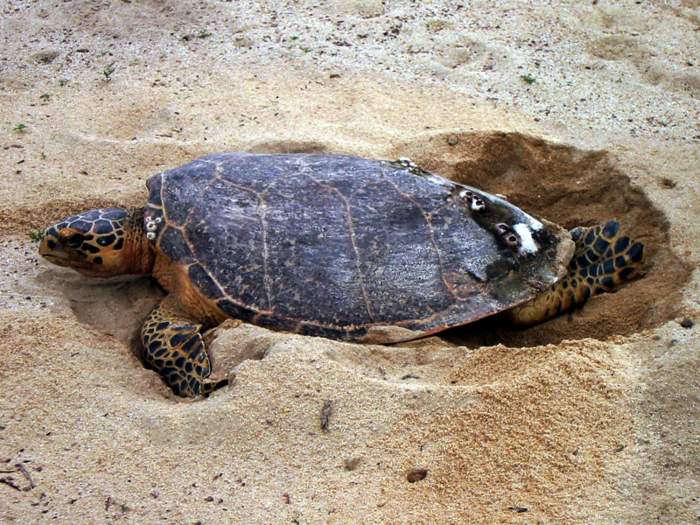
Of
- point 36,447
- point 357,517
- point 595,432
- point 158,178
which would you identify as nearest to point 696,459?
point 595,432

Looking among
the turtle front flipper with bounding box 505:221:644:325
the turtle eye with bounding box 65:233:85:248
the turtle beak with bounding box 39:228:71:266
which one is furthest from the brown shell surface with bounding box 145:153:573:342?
the turtle beak with bounding box 39:228:71:266

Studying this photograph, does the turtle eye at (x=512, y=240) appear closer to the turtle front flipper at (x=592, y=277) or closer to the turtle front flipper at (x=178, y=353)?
the turtle front flipper at (x=592, y=277)

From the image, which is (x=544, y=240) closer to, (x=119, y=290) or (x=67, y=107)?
(x=119, y=290)

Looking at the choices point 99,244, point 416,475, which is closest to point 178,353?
point 99,244

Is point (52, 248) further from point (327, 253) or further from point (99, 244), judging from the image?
point (327, 253)

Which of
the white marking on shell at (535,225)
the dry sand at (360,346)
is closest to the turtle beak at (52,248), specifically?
the dry sand at (360,346)

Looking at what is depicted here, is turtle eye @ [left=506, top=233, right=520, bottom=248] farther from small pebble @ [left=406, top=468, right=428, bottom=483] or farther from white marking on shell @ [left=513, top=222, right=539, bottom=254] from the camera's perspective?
small pebble @ [left=406, top=468, right=428, bottom=483]
